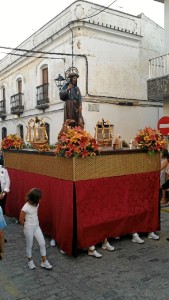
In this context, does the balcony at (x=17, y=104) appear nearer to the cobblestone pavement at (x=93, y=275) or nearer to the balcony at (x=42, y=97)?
the balcony at (x=42, y=97)

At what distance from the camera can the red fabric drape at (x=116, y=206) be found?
200 inches

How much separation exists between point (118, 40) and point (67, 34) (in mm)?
2612

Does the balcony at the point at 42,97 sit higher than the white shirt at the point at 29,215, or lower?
higher

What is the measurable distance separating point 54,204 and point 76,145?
1.27 m

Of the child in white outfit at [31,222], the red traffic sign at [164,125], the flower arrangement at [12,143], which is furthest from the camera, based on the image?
the red traffic sign at [164,125]

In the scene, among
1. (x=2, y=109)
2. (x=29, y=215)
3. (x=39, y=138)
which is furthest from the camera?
(x=2, y=109)

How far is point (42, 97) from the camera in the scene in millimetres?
17766

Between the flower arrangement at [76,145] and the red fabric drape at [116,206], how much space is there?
497mm

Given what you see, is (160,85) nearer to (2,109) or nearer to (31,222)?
(31,222)

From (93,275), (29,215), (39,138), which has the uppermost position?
(39,138)

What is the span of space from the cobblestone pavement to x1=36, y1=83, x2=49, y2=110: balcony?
40.1ft

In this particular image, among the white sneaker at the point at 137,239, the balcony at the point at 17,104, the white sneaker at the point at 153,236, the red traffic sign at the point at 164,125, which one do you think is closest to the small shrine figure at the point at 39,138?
the white sneaker at the point at 137,239

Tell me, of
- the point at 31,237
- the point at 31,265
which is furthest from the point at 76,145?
the point at 31,265

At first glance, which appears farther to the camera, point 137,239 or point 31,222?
point 137,239
